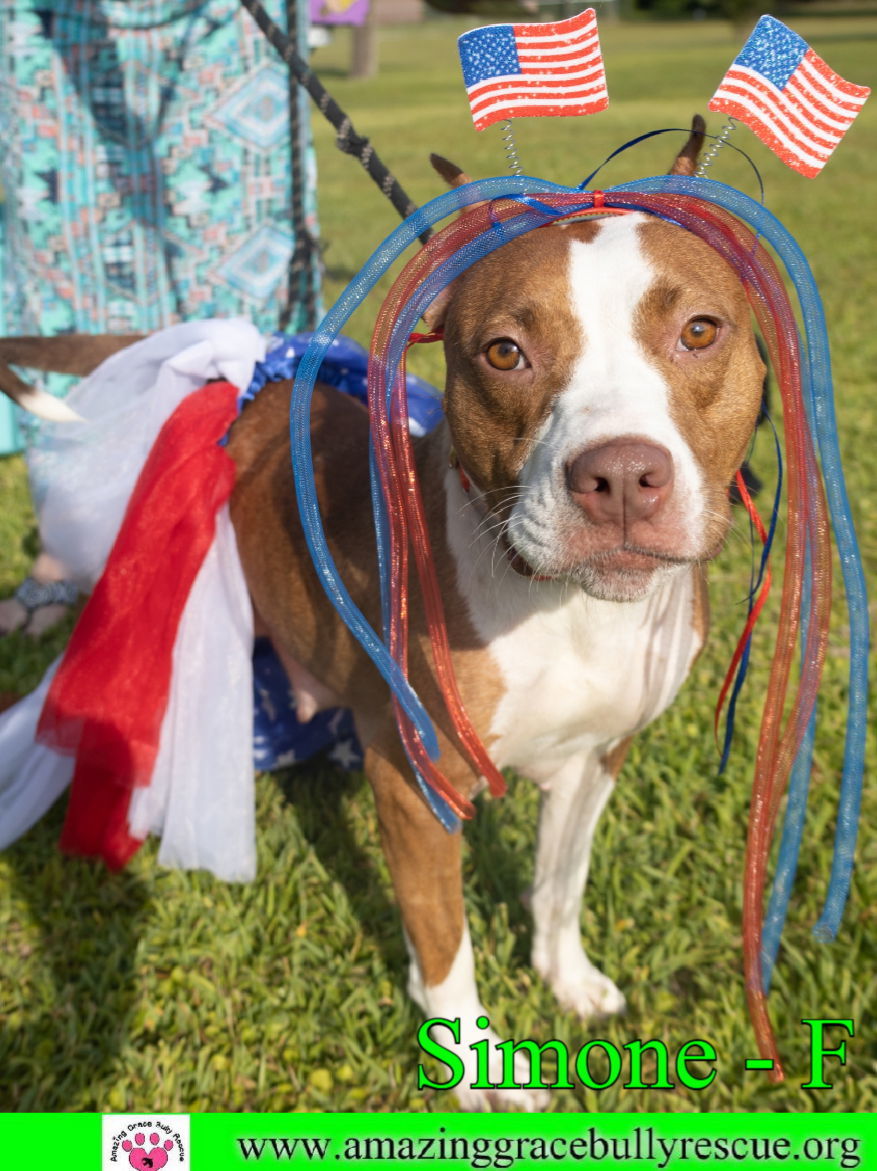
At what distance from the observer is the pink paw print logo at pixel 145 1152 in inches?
85.7

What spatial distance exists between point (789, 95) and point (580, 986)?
212 centimetres

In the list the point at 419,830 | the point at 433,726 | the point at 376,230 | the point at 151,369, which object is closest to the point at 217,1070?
the point at 419,830

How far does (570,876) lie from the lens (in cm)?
275

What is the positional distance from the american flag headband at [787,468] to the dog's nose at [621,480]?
0.44 m

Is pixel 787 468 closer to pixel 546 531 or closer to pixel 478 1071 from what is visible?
pixel 546 531

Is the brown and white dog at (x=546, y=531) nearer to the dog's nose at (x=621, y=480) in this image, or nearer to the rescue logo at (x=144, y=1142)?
the dog's nose at (x=621, y=480)

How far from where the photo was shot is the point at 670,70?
34625 millimetres

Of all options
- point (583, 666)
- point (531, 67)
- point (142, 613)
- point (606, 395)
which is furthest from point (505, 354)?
point (142, 613)

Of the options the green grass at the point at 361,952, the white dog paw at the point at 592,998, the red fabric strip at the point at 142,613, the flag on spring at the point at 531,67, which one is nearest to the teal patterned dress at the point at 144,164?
the green grass at the point at 361,952

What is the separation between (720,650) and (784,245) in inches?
96.5

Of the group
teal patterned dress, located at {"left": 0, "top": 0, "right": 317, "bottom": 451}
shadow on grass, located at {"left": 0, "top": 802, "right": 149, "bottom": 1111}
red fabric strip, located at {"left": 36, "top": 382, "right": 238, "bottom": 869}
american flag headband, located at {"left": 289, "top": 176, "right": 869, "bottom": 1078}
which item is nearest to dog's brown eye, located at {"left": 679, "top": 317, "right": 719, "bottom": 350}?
american flag headband, located at {"left": 289, "top": 176, "right": 869, "bottom": 1078}

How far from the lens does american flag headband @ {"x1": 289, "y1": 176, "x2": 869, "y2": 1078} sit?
201 cm

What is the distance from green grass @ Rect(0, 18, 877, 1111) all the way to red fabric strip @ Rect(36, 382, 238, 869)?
474 millimetres

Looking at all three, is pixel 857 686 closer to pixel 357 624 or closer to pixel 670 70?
pixel 357 624
